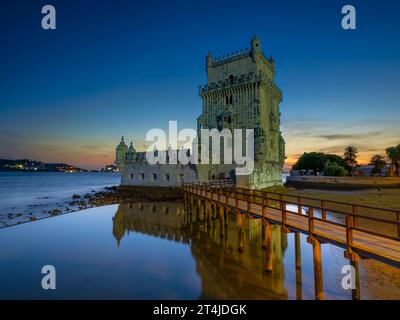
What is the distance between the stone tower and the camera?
35.8 meters

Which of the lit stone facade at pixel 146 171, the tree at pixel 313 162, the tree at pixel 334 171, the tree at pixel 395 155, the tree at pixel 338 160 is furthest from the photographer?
the tree at pixel 313 162

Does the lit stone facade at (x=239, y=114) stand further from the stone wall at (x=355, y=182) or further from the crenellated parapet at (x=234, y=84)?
the stone wall at (x=355, y=182)

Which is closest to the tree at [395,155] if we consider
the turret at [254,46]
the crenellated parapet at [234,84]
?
the crenellated parapet at [234,84]

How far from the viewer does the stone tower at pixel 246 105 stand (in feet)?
117

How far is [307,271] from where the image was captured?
429 inches

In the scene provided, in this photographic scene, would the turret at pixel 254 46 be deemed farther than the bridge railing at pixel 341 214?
Yes

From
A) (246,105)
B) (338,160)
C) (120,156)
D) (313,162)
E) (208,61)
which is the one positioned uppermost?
(208,61)

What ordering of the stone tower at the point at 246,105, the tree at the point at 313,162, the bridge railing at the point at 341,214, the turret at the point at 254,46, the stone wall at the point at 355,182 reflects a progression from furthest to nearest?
1. the tree at the point at 313,162
2. the stone wall at the point at 355,182
3. the turret at the point at 254,46
4. the stone tower at the point at 246,105
5. the bridge railing at the point at 341,214

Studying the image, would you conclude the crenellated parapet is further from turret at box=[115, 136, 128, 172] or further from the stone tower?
turret at box=[115, 136, 128, 172]

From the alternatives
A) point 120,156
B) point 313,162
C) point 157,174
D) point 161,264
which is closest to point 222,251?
point 161,264

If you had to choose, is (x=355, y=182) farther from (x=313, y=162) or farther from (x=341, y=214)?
(x=341, y=214)

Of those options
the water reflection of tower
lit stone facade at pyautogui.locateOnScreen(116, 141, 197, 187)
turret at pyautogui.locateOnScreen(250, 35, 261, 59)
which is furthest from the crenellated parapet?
the water reflection of tower

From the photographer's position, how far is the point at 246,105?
36.8m
